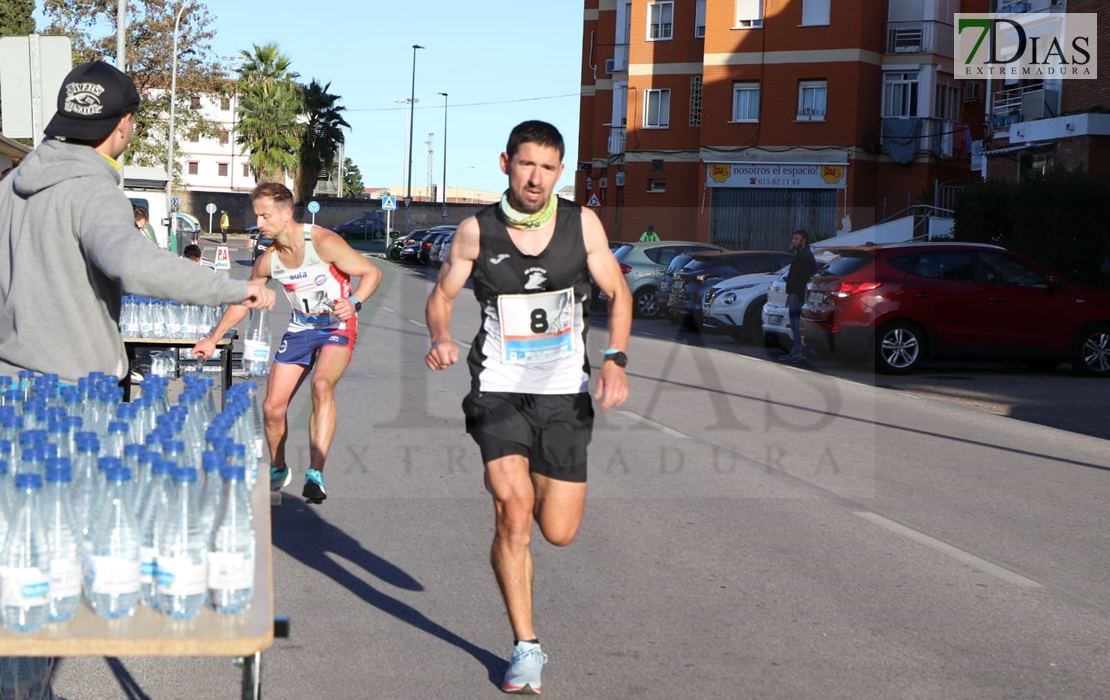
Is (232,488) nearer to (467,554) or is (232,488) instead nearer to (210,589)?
(210,589)

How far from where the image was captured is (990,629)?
243 inches

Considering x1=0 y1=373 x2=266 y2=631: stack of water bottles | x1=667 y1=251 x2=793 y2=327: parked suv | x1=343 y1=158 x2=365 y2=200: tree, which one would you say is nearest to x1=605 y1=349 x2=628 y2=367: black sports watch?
x1=0 y1=373 x2=266 y2=631: stack of water bottles

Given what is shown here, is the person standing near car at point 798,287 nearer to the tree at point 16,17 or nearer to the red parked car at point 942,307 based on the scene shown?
the red parked car at point 942,307

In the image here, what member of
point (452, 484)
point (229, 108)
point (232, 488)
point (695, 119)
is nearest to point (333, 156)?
point (695, 119)

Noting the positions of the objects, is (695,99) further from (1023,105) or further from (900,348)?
(900,348)

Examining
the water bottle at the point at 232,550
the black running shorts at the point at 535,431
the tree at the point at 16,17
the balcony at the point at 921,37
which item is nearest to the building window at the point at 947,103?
the balcony at the point at 921,37

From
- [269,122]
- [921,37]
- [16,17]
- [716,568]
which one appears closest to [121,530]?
[716,568]

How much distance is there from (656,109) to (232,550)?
50.0 meters

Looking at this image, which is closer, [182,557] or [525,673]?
[182,557]

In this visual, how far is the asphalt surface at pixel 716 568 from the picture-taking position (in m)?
5.39

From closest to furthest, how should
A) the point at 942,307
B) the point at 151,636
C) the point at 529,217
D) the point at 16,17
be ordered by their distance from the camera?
the point at 151,636, the point at 529,217, the point at 942,307, the point at 16,17

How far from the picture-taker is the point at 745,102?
4769cm

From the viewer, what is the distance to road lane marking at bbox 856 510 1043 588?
282 inches

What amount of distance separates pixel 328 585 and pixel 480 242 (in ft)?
7.51
